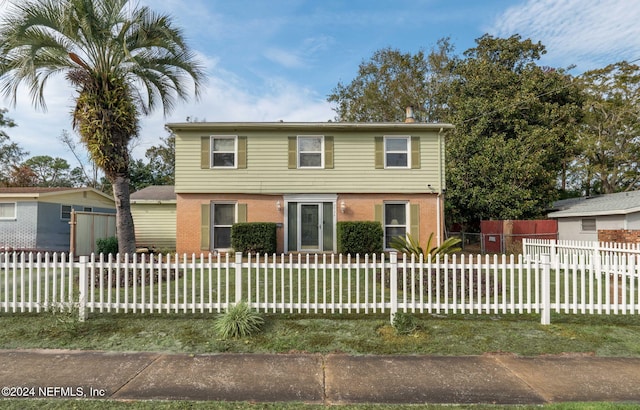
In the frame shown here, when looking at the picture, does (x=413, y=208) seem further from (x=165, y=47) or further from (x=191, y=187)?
(x=165, y=47)

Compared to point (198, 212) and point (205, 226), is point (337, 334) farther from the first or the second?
point (198, 212)

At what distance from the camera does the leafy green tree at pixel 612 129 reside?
22616 millimetres

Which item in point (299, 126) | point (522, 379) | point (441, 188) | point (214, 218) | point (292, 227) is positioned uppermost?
point (299, 126)

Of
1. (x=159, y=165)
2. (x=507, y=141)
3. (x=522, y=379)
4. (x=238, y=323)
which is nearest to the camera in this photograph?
(x=522, y=379)

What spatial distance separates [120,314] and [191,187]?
8.05m

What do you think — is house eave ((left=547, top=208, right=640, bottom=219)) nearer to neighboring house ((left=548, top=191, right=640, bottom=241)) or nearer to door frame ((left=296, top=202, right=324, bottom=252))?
neighboring house ((left=548, top=191, right=640, bottom=241))

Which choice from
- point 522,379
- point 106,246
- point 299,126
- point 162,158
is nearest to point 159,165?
point 162,158

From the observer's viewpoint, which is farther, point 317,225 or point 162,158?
point 162,158

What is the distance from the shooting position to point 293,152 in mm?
13344

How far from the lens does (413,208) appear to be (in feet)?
43.6

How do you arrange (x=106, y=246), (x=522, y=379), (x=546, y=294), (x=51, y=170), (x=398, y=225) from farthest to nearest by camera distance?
(x=51, y=170) → (x=106, y=246) → (x=398, y=225) → (x=546, y=294) → (x=522, y=379)

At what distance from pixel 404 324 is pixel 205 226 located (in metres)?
9.81

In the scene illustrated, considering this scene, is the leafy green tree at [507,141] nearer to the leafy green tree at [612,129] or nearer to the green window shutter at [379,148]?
the leafy green tree at [612,129]

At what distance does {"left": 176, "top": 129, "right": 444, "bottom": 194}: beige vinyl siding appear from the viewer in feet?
43.4
